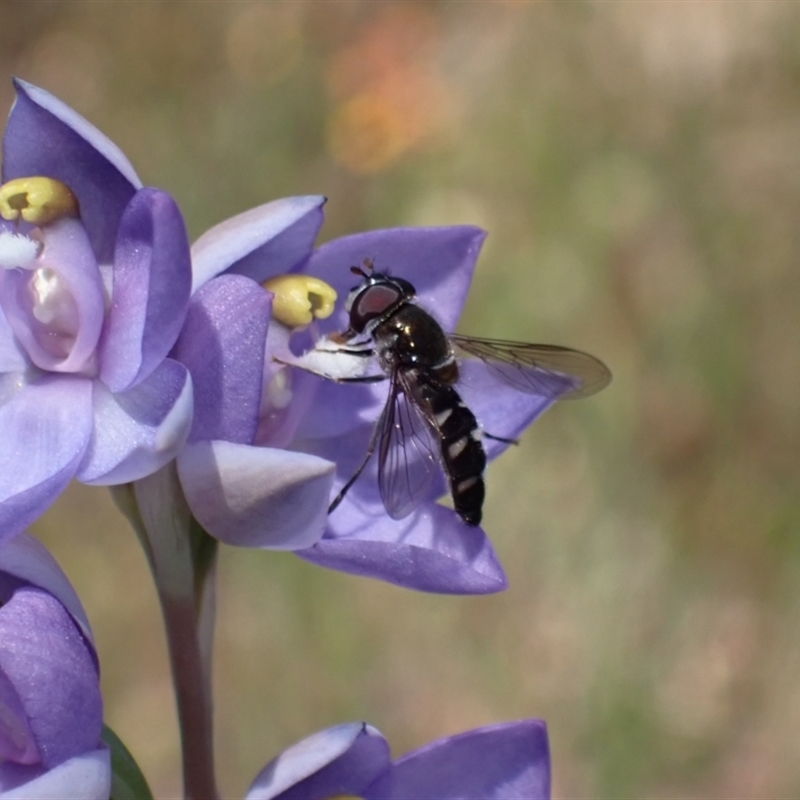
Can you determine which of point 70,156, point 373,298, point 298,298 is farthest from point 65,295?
point 373,298

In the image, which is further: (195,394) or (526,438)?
(526,438)

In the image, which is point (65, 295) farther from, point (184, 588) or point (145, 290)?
point (184, 588)

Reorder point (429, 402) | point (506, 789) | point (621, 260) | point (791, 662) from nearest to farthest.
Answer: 1. point (506, 789)
2. point (429, 402)
3. point (791, 662)
4. point (621, 260)

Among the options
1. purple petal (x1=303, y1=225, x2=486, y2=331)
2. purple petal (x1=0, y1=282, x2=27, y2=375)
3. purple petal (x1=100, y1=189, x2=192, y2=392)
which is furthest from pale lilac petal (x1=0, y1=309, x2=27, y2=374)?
purple petal (x1=303, y1=225, x2=486, y2=331)

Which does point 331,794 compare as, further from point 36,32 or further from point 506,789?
point 36,32

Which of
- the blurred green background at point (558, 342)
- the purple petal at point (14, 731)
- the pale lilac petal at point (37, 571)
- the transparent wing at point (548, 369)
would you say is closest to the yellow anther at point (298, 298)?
the transparent wing at point (548, 369)

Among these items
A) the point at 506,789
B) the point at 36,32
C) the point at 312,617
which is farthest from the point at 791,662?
the point at 36,32
